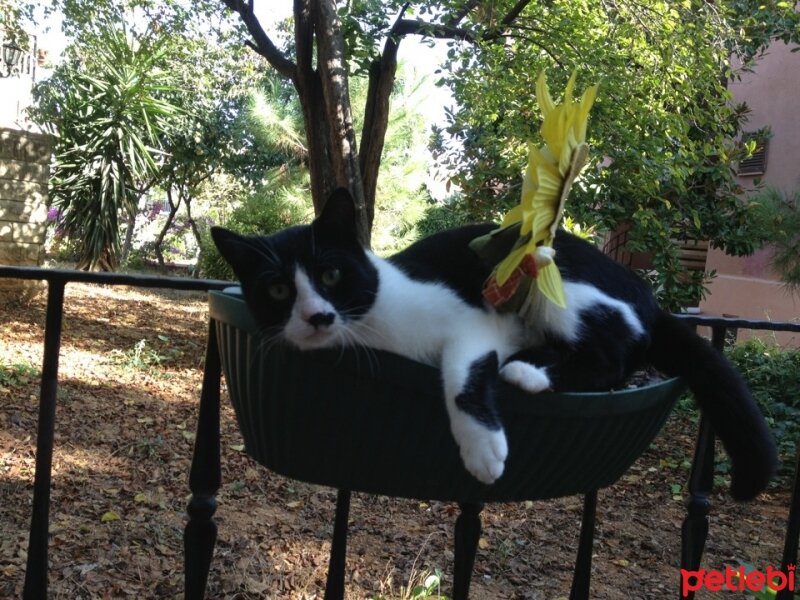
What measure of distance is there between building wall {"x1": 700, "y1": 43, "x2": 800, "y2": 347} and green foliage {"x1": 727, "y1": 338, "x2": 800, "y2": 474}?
2.83 feet

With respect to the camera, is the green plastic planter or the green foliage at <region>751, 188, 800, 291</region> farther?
the green foliage at <region>751, 188, 800, 291</region>

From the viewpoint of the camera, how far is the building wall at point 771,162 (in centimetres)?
574

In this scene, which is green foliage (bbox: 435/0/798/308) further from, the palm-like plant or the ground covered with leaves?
the palm-like plant

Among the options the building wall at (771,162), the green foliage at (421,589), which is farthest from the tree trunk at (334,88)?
the building wall at (771,162)

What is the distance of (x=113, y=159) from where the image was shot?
641cm

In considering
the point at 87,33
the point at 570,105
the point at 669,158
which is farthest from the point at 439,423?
the point at 87,33

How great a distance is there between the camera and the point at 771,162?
237 inches

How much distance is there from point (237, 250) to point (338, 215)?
0.14 m

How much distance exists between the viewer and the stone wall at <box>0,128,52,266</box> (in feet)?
16.7

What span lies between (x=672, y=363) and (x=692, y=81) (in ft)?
10.7

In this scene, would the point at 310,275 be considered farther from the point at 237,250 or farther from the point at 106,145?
the point at 106,145

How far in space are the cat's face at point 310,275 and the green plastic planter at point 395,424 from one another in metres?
0.05

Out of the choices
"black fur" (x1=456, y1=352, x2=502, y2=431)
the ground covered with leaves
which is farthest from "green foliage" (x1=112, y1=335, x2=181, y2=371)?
"black fur" (x1=456, y1=352, x2=502, y2=431)

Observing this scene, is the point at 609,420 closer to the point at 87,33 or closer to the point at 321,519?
the point at 321,519
